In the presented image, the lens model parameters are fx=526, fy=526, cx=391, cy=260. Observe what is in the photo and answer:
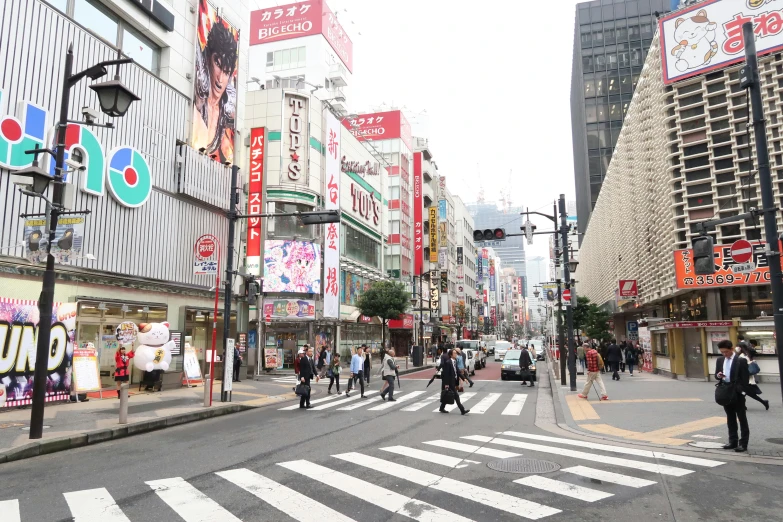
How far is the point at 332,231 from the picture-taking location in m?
38.3

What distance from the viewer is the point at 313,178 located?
3569 cm

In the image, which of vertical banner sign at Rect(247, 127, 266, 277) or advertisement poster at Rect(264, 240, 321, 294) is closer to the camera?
vertical banner sign at Rect(247, 127, 266, 277)

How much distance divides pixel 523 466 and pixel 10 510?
656 centimetres

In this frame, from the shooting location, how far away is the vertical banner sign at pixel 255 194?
1219 inches

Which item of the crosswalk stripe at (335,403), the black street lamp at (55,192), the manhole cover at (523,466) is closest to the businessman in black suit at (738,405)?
the manhole cover at (523,466)

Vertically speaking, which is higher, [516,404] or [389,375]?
[389,375]

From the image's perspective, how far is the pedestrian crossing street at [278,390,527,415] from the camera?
1568cm

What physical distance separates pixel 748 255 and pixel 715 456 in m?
3.68

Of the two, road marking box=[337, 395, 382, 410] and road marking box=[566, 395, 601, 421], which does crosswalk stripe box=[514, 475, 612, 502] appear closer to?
road marking box=[566, 395, 601, 421]

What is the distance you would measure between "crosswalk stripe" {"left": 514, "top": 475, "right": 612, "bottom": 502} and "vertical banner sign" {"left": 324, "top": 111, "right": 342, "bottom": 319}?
29.8 meters

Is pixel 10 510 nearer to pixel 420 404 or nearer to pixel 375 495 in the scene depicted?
pixel 375 495

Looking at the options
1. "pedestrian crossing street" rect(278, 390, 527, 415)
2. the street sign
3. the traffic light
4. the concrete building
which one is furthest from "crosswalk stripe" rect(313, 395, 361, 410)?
the concrete building

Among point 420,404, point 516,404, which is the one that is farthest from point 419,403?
point 516,404

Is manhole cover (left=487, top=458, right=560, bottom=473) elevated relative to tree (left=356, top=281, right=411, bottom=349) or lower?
lower
